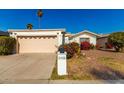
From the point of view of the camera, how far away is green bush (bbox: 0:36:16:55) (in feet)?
56.2

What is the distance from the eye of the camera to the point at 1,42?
17.1 metres

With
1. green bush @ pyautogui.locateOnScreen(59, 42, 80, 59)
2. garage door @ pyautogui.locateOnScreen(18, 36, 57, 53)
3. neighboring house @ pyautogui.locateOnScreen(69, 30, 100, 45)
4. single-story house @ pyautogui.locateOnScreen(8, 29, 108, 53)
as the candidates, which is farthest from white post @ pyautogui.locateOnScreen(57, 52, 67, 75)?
neighboring house @ pyautogui.locateOnScreen(69, 30, 100, 45)

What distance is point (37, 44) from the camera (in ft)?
68.9

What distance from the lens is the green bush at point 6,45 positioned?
56.2ft

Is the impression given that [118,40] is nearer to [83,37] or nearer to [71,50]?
[71,50]

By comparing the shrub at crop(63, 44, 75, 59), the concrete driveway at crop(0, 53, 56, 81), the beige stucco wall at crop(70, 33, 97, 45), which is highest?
the beige stucco wall at crop(70, 33, 97, 45)

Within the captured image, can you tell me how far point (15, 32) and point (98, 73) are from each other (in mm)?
14188

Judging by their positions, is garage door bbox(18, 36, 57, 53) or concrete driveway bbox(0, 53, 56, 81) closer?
concrete driveway bbox(0, 53, 56, 81)

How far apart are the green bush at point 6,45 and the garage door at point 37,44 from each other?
159cm

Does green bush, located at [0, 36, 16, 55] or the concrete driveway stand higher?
green bush, located at [0, 36, 16, 55]

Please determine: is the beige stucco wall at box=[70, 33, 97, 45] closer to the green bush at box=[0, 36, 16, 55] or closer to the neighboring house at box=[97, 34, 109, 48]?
the neighboring house at box=[97, 34, 109, 48]

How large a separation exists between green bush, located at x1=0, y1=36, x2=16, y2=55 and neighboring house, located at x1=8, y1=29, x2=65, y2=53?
60.7 inches
